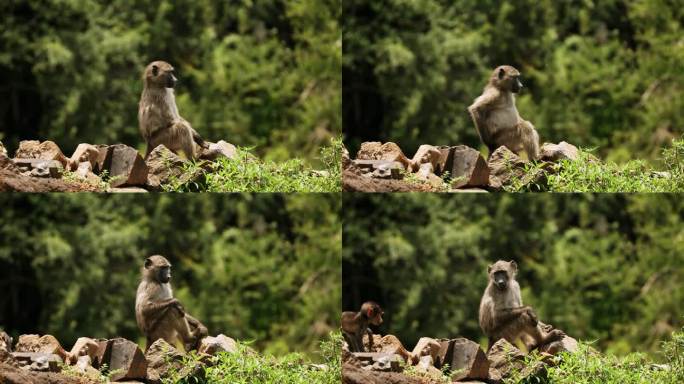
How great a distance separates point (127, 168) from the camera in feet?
30.2

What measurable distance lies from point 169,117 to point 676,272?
13.5 feet

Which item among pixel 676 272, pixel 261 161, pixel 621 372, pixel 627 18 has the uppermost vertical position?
pixel 627 18

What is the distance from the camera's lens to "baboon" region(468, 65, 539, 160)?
926 cm

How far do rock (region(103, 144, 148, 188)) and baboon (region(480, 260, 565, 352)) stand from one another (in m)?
2.64

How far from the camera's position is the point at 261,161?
380 inches

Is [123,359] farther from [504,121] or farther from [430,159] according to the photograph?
[504,121]

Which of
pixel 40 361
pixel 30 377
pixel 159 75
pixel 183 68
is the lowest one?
pixel 30 377

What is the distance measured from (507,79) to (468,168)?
72 centimetres

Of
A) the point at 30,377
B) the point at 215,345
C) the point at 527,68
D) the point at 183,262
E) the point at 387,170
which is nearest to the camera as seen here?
the point at 30,377

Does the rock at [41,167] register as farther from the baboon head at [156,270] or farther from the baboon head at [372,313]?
the baboon head at [372,313]

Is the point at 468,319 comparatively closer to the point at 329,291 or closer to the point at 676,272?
the point at 329,291

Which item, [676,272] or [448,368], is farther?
[676,272]

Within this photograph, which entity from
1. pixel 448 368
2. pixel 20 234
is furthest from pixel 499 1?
pixel 20 234

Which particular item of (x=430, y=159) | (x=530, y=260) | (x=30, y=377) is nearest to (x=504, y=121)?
(x=430, y=159)
